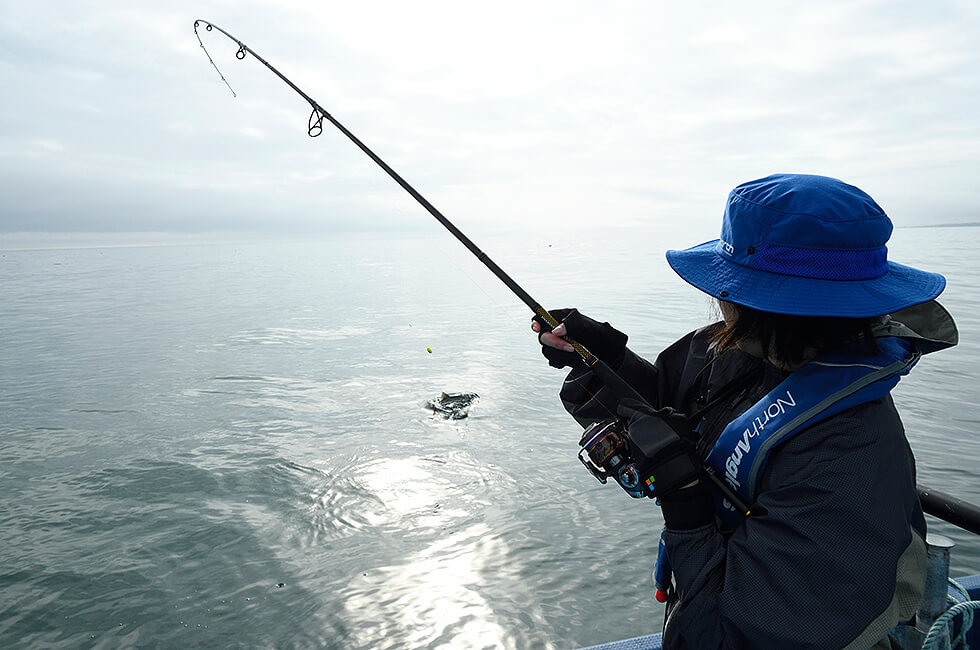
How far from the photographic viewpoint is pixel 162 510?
5793 mm

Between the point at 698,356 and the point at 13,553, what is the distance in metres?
5.87

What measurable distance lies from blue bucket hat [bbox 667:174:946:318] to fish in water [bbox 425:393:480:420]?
755cm

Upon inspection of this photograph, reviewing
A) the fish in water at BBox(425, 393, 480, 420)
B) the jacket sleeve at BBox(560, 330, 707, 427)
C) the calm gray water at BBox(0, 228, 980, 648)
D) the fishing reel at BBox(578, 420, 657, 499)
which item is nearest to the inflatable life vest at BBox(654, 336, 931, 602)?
the fishing reel at BBox(578, 420, 657, 499)

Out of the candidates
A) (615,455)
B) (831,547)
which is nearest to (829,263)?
(831,547)

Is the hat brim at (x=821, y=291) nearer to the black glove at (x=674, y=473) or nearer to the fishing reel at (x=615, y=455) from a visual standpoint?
the black glove at (x=674, y=473)

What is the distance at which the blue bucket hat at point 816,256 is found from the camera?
132 centimetres

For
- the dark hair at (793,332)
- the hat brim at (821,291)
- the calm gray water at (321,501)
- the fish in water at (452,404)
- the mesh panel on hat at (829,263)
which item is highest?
the mesh panel on hat at (829,263)

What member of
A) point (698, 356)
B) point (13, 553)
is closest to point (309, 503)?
point (13, 553)

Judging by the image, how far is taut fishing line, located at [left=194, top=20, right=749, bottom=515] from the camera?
64.6 inches

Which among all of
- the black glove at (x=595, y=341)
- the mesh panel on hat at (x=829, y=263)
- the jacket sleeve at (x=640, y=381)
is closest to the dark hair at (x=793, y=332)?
the mesh panel on hat at (x=829, y=263)

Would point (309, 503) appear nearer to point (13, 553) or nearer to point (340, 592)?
point (340, 592)

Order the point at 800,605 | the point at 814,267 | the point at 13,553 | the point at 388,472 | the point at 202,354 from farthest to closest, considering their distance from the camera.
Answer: the point at 202,354 → the point at 388,472 → the point at 13,553 → the point at 814,267 → the point at 800,605

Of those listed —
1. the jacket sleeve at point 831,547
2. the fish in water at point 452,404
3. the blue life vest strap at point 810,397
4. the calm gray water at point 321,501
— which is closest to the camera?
the jacket sleeve at point 831,547

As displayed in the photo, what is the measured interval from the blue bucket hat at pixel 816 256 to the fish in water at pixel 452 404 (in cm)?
755
